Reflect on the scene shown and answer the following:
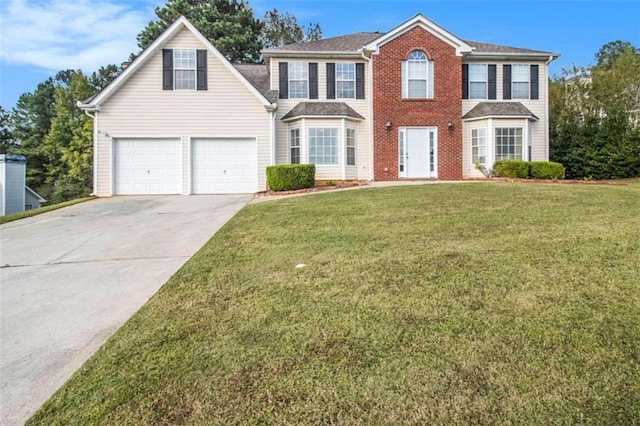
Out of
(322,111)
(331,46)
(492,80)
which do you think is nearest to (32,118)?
(331,46)

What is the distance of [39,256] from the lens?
Result: 6625mm

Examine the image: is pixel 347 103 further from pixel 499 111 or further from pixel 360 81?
pixel 499 111

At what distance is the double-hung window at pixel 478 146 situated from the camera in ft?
56.1

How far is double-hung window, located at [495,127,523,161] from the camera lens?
17.0 metres

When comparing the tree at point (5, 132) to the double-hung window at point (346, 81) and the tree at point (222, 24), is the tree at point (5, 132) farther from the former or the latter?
the double-hung window at point (346, 81)

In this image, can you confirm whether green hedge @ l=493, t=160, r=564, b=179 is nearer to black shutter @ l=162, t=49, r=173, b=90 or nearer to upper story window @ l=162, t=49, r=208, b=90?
upper story window @ l=162, t=49, r=208, b=90

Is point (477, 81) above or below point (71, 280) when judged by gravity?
above

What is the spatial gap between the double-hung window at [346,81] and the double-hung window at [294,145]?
2.52 m

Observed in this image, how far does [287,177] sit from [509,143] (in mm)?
9919

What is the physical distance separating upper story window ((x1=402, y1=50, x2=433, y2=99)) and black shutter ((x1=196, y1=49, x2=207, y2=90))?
810 cm

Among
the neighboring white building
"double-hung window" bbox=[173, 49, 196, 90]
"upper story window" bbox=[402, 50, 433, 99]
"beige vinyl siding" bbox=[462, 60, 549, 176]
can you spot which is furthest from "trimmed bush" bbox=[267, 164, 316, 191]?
the neighboring white building

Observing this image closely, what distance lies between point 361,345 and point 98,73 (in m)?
49.0

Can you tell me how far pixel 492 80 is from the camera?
17.8m

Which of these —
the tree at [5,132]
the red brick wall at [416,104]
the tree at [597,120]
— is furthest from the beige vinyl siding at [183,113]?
the tree at [5,132]
